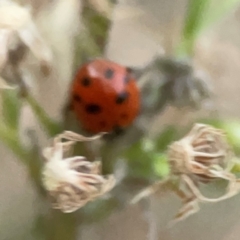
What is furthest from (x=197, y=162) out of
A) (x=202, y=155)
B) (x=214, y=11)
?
(x=214, y=11)

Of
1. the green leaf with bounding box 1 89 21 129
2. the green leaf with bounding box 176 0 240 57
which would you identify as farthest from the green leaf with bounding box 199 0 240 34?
the green leaf with bounding box 1 89 21 129

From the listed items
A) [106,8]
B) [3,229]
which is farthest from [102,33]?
[3,229]

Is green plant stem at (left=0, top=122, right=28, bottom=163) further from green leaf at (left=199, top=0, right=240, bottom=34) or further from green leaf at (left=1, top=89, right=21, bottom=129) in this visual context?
green leaf at (left=199, top=0, right=240, bottom=34)

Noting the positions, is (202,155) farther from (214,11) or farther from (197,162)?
(214,11)

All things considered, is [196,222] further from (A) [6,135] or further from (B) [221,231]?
(A) [6,135]
